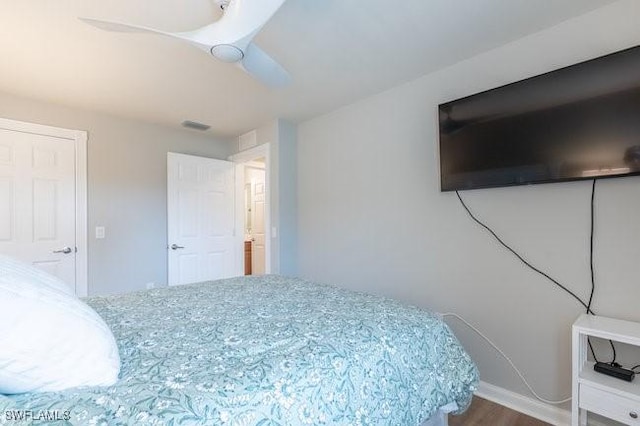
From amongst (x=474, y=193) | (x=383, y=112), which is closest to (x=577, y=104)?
(x=474, y=193)

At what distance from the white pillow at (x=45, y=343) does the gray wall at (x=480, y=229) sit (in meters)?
2.14

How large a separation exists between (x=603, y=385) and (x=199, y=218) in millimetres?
3779

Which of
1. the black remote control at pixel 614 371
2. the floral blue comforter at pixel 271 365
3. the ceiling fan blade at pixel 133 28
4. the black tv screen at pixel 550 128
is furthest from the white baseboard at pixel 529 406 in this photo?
the ceiling fan blade at pixel 133 28

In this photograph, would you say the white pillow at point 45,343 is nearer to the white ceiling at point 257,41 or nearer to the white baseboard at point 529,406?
the white ceiling at point 257,41

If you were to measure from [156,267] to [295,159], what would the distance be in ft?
6.72

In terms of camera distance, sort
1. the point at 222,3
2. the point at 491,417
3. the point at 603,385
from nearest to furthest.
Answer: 1. the point at 603,385
2. the point at 222,3
3. the point at 491,417

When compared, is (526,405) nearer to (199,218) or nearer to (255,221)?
A: (199,218)

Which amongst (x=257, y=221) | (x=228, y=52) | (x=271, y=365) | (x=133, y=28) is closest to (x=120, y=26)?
(x=133, y=28)

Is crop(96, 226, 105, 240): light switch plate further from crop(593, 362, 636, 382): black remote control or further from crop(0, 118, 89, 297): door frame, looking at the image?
crop(593, 362, 636, 382): black remote control

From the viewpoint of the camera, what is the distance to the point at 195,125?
3693 mm

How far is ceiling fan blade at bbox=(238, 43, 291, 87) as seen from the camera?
1.56 meters

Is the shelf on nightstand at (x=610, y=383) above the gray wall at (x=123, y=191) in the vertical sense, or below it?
below

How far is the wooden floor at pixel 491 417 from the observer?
1.85 metres

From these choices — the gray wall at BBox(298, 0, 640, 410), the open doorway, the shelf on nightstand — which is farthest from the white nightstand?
the open doorway
